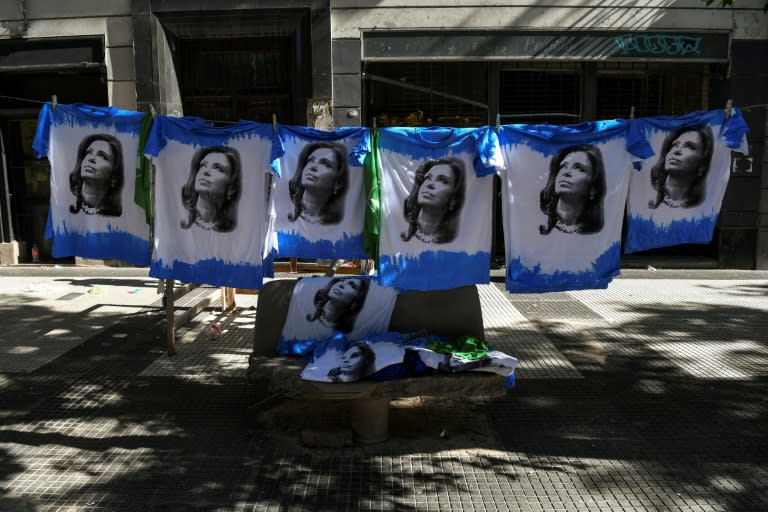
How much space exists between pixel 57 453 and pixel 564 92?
34.2 ft

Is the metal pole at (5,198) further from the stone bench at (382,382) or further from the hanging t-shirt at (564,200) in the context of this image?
the hanging t-shirt at (564,200)

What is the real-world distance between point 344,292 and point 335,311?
182 millimetres

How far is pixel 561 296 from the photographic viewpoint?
1009cm

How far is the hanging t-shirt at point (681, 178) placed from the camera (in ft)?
18.7

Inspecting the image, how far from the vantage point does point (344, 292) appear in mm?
5805

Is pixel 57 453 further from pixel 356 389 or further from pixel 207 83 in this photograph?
pixel 207 83

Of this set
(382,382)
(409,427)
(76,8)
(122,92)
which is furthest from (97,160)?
(76,8)

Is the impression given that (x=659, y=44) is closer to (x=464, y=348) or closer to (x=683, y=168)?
(x=683, y=168)

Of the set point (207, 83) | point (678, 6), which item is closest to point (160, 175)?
point (207, 83)

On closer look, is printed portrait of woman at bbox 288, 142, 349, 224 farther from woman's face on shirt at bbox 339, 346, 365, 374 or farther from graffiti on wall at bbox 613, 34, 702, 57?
graffiti on wall at bbox 613, 34, 702, 57

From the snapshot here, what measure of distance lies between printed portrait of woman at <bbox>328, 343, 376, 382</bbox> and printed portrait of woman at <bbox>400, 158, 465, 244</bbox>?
107 centimetres

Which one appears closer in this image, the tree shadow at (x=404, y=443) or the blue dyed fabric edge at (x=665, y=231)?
the tree shadow at (x=404, y=443)

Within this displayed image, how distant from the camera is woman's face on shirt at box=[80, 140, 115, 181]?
627cm

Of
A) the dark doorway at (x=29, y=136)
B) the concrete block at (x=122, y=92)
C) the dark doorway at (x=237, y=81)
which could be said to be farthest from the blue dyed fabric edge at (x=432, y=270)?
the dark doorway at (x=29, y=136)
